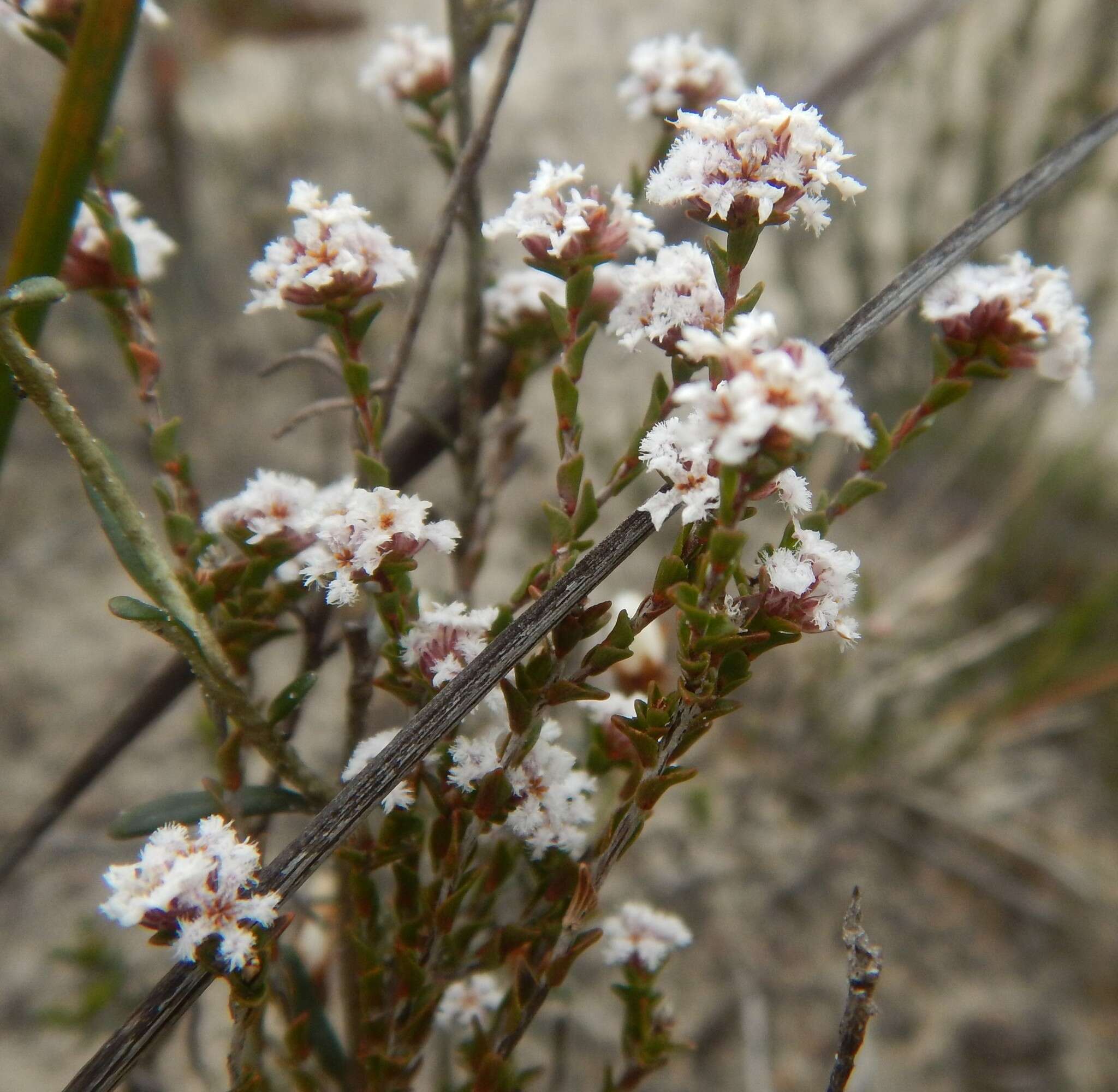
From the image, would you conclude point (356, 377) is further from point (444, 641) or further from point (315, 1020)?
point (315, 1020)

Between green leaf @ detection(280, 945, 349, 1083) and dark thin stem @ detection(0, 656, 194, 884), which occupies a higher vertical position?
dark thin stem @ detection(0, 656, 194, 884)

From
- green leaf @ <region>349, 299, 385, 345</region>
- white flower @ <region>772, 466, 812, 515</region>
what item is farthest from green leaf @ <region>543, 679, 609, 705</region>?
green leaf @ <region>349, 299, 385, 345</region>

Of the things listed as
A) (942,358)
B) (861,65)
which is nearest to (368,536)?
(942,358)

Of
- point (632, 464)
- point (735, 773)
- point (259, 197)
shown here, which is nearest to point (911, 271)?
point (632, 464)

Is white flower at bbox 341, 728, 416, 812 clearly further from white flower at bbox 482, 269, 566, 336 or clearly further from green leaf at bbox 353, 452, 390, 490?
white flower at bbox 482, 269, 566, 336

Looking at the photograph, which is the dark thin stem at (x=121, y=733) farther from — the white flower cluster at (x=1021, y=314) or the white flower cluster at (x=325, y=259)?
the white flower cluster at (x=1021, y=314)
